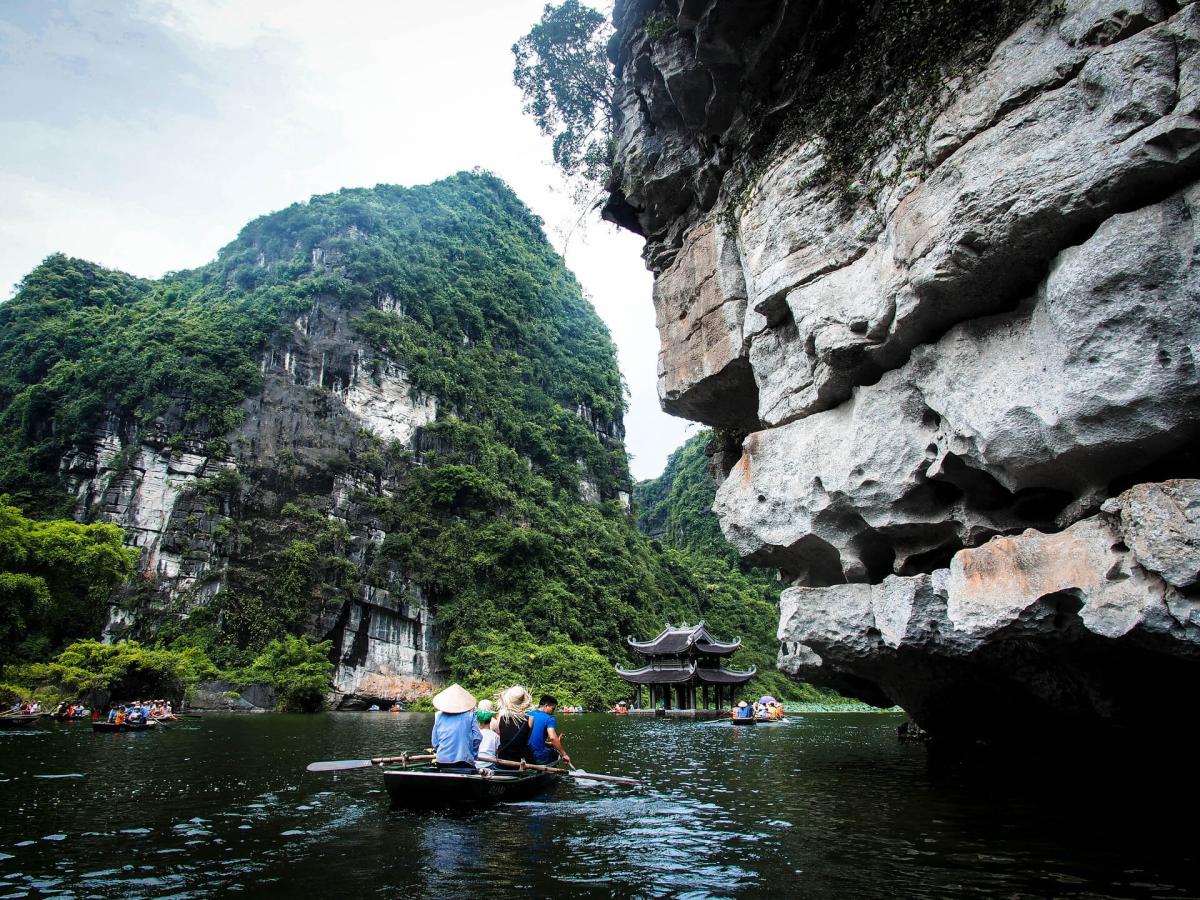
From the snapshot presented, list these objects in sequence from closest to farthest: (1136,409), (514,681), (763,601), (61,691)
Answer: (1136,409), (61,691), (514,681), (763,601)

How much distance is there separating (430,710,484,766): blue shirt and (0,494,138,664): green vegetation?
18500 mm

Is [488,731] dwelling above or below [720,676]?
above

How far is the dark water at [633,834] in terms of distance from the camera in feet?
14.4

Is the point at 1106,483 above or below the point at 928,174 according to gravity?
below

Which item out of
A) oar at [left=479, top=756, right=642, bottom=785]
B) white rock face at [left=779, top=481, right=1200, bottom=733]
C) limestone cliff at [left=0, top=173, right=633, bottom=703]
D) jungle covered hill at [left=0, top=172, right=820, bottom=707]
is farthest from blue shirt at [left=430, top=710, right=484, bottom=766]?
limestone cliff at [left=0, top=173, right=633, bottom=703]

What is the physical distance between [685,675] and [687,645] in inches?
55.6

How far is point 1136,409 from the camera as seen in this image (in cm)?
557

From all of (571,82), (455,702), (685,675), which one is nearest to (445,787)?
(455,702)

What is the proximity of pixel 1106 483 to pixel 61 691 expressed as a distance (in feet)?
89.3

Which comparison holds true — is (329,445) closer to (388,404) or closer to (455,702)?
(388,404)

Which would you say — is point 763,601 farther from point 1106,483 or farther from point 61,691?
point 1106,483

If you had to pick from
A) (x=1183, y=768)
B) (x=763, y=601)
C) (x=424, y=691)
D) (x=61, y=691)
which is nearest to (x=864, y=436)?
(x=1183, y=768)

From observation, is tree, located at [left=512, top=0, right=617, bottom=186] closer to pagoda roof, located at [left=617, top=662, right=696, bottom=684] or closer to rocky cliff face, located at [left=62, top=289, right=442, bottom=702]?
pagoda roof, located at [left=617, top=662, right=696, bottom=684]

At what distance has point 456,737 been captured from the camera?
281 inches
